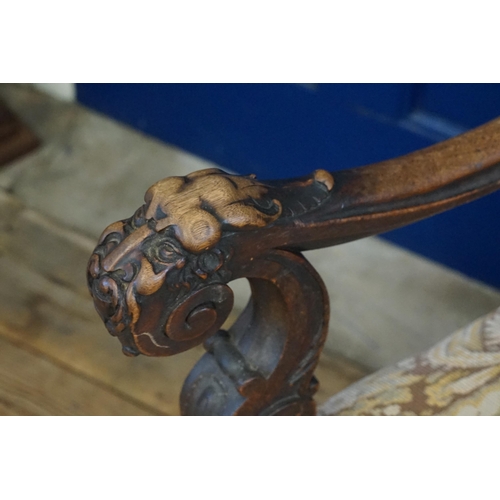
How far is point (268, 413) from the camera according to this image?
2.11ft

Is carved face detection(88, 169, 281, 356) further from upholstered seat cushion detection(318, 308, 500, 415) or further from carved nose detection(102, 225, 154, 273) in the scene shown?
upholstered seat cushion detection(318, 308, 500, 415)

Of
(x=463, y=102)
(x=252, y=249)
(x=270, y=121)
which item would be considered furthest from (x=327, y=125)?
(x=252, y=249)

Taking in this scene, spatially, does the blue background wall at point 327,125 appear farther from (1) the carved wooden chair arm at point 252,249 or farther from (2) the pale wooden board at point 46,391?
(1) the carved wooden chair arm at point 252,249

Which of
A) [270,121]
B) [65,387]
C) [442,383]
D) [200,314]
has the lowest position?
[65,387]

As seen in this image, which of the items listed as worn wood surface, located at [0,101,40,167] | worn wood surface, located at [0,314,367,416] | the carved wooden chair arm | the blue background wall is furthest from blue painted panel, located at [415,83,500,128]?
worn wood surface, located at [0,101,40,167]

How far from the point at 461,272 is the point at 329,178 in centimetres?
118

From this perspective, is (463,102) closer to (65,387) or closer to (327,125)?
(327,125)

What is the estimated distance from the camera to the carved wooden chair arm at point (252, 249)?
18.2 inches

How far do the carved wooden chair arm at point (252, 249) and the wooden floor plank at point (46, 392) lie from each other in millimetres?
659

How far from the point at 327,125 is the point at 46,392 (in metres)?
0.79

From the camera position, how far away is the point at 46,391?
4.07 feet

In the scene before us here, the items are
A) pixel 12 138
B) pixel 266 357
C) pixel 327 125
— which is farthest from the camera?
pixel 12 138

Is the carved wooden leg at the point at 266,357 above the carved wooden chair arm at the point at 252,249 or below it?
below

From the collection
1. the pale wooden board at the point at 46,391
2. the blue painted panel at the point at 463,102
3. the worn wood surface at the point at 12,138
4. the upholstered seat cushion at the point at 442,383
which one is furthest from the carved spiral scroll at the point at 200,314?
the worn wood surface at the point at 12,138
